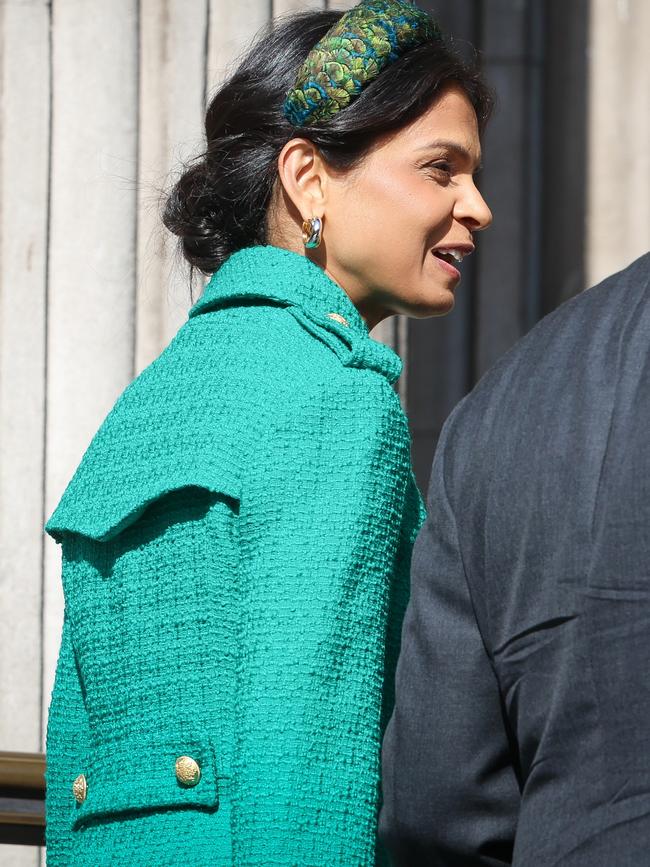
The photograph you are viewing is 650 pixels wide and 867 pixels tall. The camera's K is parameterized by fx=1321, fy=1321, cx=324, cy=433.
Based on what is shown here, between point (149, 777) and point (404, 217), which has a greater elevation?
point (404, 217)

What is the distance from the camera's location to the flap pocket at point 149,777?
4.70ft

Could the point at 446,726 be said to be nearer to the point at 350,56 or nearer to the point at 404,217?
the point at 404,217

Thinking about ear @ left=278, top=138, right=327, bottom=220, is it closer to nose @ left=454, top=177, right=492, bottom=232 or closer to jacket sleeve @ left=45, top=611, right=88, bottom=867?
nose @ left=454, top=177, right=492, bottom=232

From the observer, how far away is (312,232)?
177cm

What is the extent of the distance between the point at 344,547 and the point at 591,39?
2854mm

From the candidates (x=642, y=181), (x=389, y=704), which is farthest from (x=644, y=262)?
(x=642, y=181)

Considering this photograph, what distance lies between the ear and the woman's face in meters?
0.01

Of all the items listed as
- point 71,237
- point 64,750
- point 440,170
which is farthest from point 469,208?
point 71,237

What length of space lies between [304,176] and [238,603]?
642mm

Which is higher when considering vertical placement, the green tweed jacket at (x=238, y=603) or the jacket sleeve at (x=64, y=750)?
the green tweed jacket at (x=238, y=603)

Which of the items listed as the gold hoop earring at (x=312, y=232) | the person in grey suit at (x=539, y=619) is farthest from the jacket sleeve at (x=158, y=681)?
the gold hoop earring at (x=312, y=232)

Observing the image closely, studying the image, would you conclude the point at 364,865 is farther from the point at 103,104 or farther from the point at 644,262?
the point at 103,104

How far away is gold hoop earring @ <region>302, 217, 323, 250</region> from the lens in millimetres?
1761

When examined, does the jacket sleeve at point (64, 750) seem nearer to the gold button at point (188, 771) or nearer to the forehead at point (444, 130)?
the gold button at point (188, 771)
